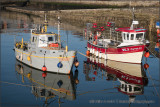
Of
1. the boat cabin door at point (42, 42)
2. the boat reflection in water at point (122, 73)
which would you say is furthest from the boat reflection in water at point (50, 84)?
the boat cabin door at point (42, 42)

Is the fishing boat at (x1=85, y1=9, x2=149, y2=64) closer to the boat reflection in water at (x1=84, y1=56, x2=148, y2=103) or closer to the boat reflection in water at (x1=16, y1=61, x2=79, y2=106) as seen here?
the boat reflection in water at (x1=84, y1=56, x2=148, y2=103)

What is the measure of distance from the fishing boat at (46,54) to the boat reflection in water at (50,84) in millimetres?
641

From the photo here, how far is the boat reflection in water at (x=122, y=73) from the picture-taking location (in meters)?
27.1

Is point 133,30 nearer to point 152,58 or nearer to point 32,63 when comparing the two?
point 152,58

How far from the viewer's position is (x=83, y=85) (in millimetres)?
28016

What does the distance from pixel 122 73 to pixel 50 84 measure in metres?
8.10

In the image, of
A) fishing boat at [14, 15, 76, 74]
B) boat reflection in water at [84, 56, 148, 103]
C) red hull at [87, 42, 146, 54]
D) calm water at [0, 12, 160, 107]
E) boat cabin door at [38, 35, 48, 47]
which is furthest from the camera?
red hull at [87, 42, 146, 54]

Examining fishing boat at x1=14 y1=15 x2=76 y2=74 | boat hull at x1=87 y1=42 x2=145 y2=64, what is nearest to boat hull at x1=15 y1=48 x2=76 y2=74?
fishing boat at x1=14 y1=15 x2=76 y2=74

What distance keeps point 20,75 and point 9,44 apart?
17.9 meters

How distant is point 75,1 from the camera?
12712 centimetres

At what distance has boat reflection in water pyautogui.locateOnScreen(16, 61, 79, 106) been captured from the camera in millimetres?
25453

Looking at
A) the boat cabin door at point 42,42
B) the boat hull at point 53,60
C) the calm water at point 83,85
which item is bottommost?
the calm water at point 83,85

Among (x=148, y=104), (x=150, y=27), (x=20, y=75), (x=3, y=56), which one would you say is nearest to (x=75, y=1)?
(x=150, y=27)

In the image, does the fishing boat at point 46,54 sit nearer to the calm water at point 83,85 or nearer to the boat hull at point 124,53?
the calm water at point 83,85
